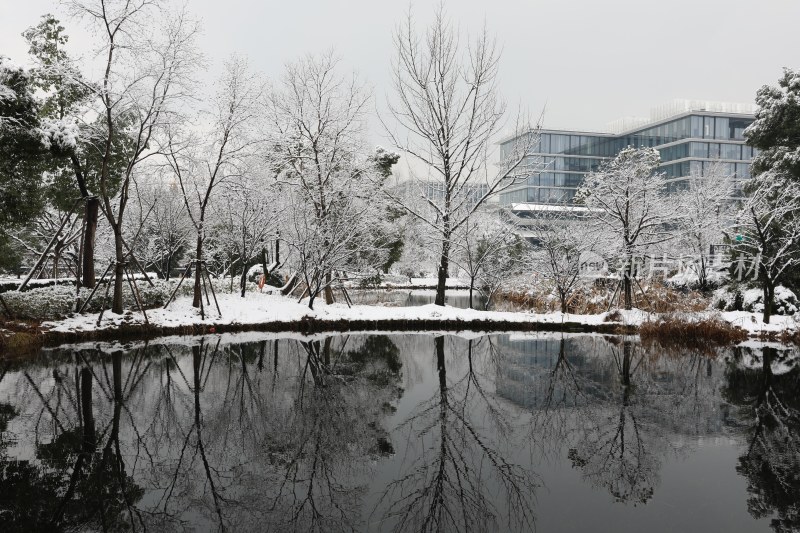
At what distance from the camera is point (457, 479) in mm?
5293

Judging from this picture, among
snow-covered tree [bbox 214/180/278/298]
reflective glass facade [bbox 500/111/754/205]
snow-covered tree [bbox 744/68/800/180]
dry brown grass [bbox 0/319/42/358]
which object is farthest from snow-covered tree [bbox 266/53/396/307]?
reflective glass facade [bbox 500/111/754/205]

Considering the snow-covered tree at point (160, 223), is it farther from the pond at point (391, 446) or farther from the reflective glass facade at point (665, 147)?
the reflective glass facade at point (665, 147)

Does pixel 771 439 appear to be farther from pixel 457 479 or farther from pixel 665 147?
pixel 665 147

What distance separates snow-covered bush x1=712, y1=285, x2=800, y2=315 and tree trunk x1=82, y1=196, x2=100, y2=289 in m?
21.4

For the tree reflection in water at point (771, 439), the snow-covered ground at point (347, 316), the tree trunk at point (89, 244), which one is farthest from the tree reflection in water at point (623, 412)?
the tree trunk at point (89, 244)

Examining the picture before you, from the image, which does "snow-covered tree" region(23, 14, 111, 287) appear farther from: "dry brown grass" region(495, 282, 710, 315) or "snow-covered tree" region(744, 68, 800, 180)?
"snow-covered tree" region(744, 68, 800, 180)

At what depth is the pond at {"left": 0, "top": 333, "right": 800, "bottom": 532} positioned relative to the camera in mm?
4555

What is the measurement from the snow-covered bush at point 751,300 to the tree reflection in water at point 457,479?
15.0 m

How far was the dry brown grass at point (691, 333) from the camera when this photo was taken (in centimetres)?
1470

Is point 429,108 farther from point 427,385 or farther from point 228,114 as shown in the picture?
point 427,385

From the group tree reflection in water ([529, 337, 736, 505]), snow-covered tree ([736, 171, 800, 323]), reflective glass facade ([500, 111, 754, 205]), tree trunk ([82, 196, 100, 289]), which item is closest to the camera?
tree reflection in water ([529, 337, 736, 505])

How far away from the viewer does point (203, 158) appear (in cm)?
1783

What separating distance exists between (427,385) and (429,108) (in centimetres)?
1267

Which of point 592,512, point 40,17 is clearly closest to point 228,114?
point 40,17
